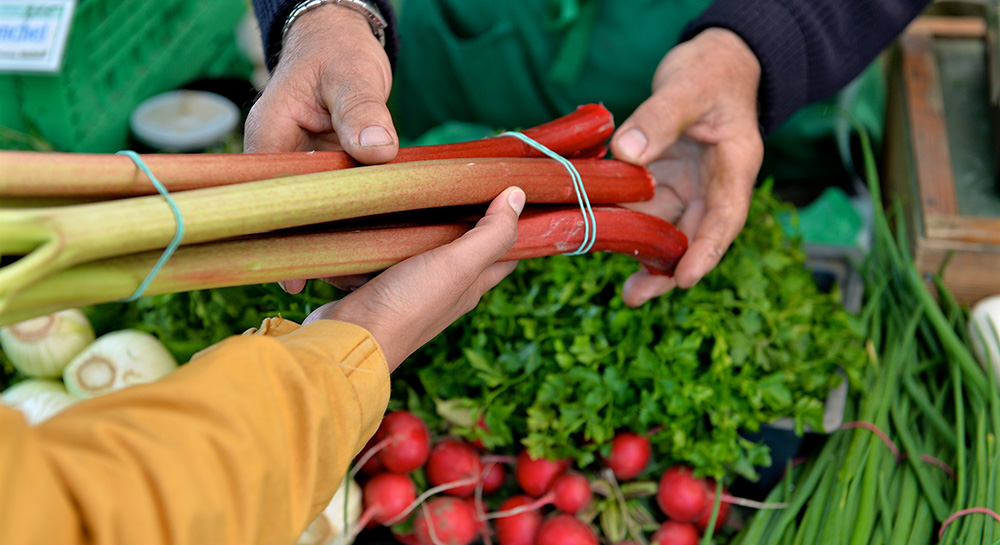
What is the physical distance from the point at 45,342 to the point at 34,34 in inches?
53.6

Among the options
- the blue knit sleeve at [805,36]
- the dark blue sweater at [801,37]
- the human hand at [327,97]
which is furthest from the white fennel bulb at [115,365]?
the blue knit sleeve at [805,36]

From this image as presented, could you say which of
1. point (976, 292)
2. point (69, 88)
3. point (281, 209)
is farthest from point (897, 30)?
point (69, 88)

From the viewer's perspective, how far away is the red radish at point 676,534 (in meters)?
1.77

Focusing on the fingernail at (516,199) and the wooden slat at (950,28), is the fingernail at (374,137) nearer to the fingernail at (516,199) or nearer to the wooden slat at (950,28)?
the fingernail at (516,199)

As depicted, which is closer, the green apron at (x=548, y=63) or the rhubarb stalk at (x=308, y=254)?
the rhubarb stalk at (x=308, y=254)

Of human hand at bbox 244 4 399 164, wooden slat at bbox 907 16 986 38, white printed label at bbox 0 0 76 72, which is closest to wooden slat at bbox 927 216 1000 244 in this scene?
wooden slat at bbox 907 16 986 38

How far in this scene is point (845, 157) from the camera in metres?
2.86

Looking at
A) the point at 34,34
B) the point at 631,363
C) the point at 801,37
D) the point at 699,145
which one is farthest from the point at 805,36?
the point at 34,34

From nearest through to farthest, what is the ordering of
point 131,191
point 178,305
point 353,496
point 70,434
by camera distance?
point 70,434
point 131,191
point 353,496
point 178,305

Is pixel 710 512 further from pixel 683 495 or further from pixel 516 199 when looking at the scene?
pixel 516 199

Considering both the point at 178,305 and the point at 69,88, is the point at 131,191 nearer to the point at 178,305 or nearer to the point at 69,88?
the point at 178,305

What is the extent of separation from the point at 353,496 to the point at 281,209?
38.6 inches

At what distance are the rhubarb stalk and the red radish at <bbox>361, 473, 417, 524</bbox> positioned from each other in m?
0.74

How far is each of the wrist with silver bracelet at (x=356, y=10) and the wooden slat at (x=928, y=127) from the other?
72.6 inches
